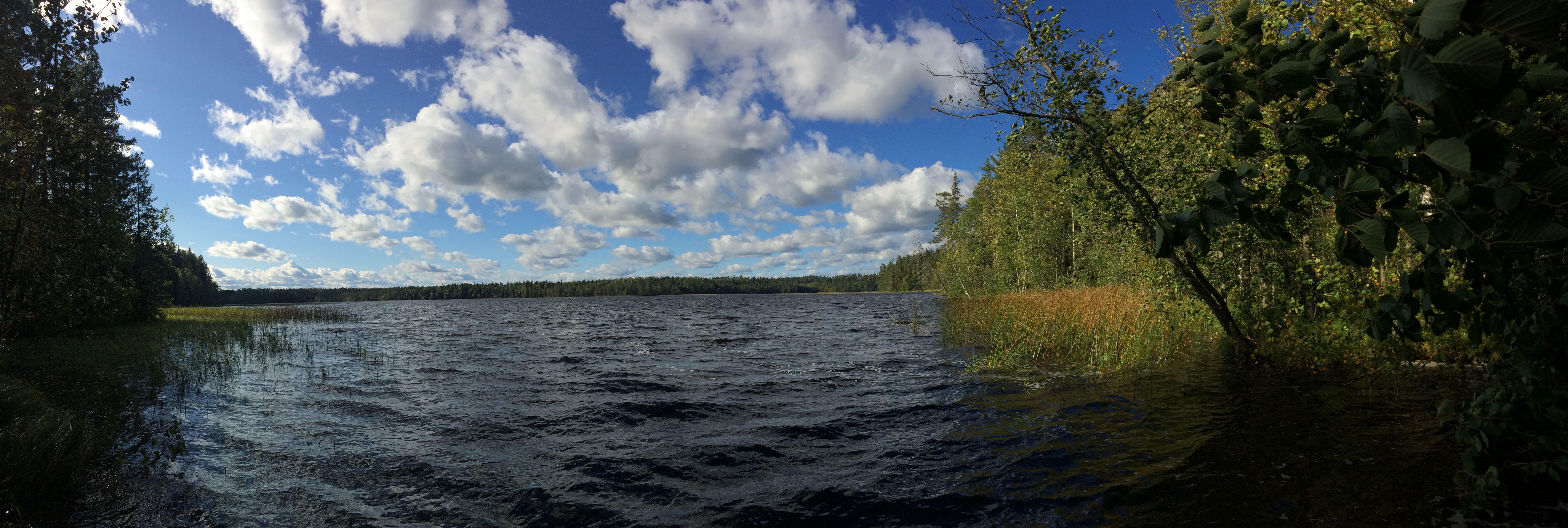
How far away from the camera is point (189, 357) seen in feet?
61.1

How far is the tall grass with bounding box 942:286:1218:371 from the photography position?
43.6ft

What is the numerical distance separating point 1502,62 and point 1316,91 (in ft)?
2.61

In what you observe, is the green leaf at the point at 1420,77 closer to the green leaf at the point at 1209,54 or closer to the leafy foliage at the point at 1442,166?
the leafy foliage at the point at 1442,166

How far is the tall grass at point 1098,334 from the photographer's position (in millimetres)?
13281

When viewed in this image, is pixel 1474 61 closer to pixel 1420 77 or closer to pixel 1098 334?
pixel 1420 77

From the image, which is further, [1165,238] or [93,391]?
[93,391]

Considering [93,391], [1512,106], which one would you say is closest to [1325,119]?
[1512,106]

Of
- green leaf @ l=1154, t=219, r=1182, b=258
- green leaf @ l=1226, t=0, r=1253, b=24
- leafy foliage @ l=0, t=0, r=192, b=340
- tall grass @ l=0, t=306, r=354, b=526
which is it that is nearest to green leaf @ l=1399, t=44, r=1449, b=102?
green leaf @ l=1154, t=219, r=1182, b=258

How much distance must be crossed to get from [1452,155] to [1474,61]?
0.30 meters

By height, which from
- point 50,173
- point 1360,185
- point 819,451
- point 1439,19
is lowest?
point 819,451

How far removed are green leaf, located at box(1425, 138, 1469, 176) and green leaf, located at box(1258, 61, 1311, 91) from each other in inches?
24.6

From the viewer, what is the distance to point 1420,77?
1862 mm

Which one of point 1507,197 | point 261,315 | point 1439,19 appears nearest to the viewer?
point 1439,19

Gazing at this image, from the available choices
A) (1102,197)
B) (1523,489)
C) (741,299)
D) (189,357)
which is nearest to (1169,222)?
(1523,489)
